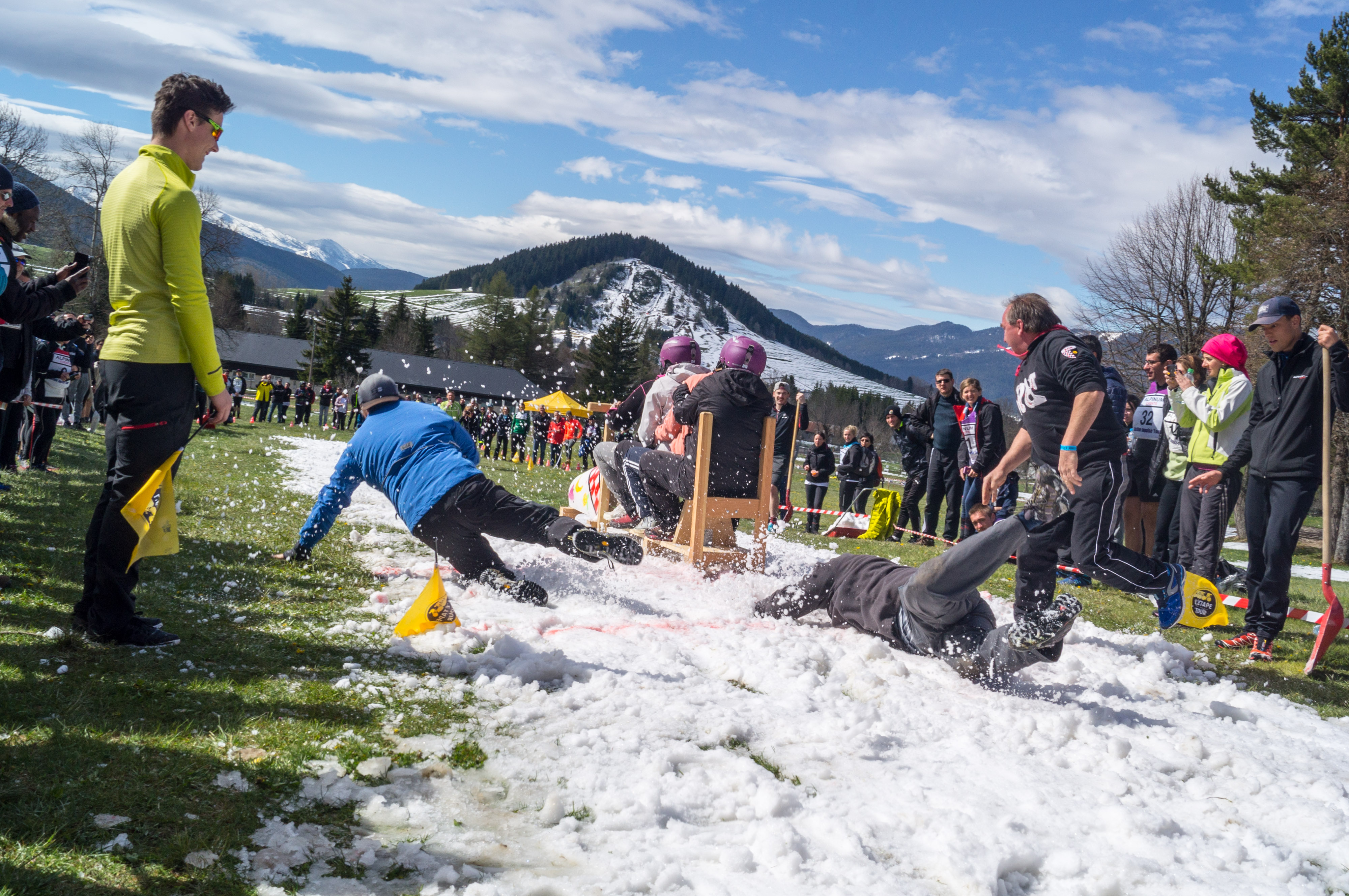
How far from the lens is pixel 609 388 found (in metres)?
77.2

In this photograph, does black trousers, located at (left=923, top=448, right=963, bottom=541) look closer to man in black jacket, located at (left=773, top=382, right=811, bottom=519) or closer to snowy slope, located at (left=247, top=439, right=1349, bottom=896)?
man in black jacket, located at (left=773, top=382, right=811, bottom=519)

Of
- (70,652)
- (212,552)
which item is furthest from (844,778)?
(212,552)

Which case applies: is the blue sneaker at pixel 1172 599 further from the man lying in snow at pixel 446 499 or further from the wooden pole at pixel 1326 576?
the man lying in snow at pixel 446 499

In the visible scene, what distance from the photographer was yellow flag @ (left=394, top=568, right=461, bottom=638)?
3.99m

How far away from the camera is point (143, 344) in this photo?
3.56m

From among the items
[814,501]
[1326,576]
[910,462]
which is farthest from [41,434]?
[1326,576]

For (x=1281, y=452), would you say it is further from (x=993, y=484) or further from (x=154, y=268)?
(x=154, y=268)

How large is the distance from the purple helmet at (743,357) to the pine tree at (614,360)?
69.0 meters

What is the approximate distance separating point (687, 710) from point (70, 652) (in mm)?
2426

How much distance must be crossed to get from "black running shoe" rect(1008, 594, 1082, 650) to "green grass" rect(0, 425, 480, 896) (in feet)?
7.71

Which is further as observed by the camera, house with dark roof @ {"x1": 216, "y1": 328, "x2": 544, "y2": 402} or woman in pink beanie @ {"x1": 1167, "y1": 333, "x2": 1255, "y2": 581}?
house with dark roof @ {"x1": 216, "y1": 328, "x2": 544, "y2": 402}

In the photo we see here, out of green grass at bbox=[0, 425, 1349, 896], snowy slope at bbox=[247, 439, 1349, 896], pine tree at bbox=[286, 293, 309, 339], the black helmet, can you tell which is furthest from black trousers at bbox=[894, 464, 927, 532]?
pine tree at bbox=[286, 293, 309, 339]

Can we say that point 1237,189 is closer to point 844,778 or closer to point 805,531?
point 805,531

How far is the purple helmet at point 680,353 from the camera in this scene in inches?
299
